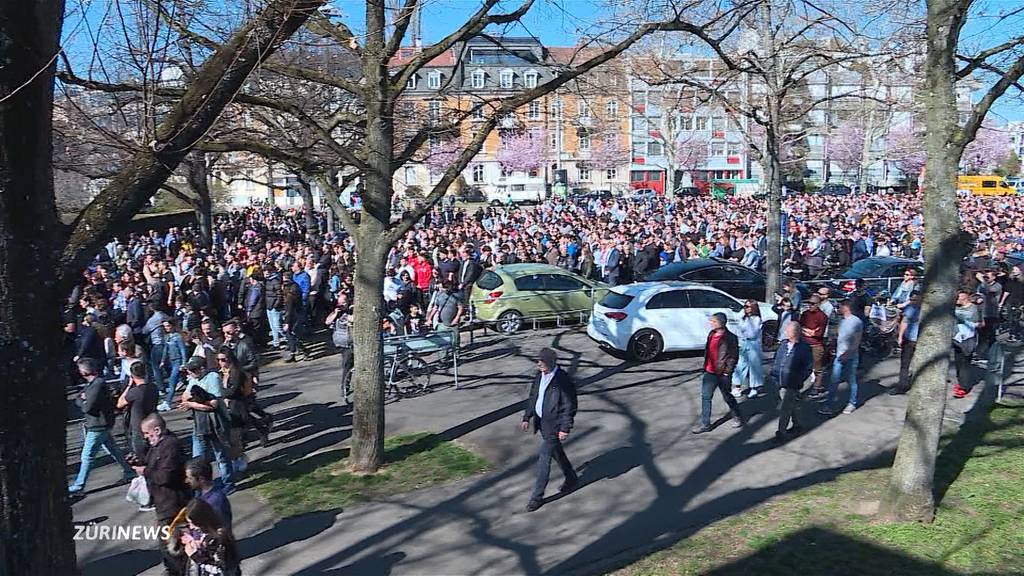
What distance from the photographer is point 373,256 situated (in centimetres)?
989

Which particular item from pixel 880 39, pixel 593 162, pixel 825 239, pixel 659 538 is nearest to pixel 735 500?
pixel 659 538

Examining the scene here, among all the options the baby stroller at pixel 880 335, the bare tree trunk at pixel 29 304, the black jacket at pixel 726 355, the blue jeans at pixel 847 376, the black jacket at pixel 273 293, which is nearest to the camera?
the bare tree trunk at pixel 29 304

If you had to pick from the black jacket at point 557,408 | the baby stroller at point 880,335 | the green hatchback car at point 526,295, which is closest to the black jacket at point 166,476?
the black jacket at point 557,408

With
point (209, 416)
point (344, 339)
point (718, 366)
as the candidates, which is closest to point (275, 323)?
point (344, 339)

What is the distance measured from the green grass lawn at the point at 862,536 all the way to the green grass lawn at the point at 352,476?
11.1ft

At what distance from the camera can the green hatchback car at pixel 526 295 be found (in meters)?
18.2

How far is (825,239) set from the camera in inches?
1001

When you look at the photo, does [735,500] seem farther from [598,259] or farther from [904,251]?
[904,251]

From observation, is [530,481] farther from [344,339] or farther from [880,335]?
[880,335]

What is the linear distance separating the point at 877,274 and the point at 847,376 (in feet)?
29.4

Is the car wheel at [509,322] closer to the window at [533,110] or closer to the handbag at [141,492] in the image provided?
the window at [533,110]

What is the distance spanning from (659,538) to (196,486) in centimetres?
418

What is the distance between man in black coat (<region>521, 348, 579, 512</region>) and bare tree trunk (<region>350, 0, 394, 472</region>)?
2060 mm

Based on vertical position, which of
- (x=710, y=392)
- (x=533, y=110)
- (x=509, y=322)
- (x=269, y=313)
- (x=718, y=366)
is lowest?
(x=710, y=392)
